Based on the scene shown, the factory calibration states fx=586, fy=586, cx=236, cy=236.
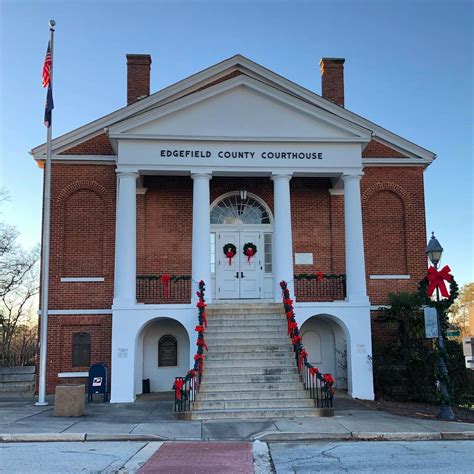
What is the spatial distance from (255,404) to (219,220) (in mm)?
7826

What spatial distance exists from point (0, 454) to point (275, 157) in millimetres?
11039

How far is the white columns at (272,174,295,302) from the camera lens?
16.8 m

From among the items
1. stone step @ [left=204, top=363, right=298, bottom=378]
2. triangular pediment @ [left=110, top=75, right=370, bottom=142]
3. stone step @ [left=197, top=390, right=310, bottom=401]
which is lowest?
stone step @ [left=197, top=390, right=310, bottom=401]

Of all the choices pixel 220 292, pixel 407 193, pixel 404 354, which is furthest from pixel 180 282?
pixel 407 193

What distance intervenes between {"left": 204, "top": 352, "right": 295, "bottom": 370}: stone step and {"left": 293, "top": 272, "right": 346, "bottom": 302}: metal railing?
3638mm

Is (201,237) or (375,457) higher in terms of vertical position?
(201,237)

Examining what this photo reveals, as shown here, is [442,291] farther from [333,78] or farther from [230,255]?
[333,78]

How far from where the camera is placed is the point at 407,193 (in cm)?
1939

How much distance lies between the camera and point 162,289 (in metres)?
17.8

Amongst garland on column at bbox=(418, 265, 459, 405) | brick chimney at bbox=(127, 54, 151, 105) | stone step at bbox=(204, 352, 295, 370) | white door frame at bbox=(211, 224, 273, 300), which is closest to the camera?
garland on column at bbox=(418, 265, 459, 405)

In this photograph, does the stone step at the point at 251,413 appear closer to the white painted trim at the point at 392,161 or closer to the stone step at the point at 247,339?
the stone step at the point at 247,339

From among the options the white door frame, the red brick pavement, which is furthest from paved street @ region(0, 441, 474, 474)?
the white door frame

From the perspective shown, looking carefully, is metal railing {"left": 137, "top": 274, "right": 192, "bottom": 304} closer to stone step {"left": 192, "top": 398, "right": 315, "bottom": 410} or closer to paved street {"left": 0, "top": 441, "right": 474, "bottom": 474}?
stone step {"left": 192, "top": 398, "right": 315, "bottom": 410}

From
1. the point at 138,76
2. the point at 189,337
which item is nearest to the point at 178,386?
the point at 189,337
